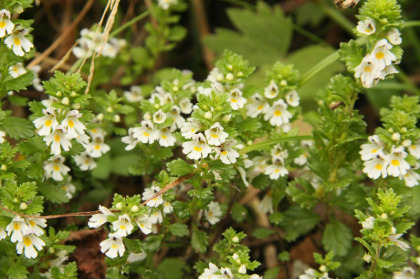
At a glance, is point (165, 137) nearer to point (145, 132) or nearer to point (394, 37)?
point (145, 132)

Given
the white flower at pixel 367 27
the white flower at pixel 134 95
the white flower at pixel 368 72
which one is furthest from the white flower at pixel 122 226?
the white flower at pixel 134 95

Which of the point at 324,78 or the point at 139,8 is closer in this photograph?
the point at 324,78

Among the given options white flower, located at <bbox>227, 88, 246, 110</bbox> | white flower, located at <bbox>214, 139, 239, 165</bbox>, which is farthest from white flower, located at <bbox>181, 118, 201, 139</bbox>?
white flower, located at <bbox>227, 88, 246, 110</bbox>

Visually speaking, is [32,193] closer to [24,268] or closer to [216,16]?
[24,268]

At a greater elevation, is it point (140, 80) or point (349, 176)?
point (349, 176)

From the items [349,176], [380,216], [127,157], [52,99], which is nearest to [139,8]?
[127,157]

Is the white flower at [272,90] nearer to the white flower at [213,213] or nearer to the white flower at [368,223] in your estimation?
the white flower at [213,213]
